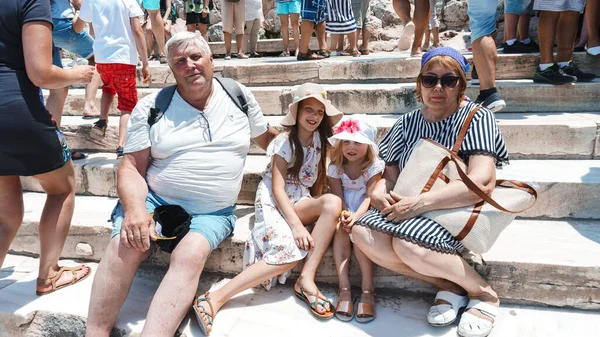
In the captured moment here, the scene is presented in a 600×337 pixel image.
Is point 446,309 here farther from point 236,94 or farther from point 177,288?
point 236,94

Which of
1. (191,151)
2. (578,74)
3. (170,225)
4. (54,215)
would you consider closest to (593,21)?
(578,74)

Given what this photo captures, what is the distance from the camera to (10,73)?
2227 millimetres

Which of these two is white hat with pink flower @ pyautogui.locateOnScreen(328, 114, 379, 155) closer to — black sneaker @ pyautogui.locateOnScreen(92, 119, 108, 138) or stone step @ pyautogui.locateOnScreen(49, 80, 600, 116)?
stone step @ pyautogui.locateOnScreen(49, 80, 600, 116)

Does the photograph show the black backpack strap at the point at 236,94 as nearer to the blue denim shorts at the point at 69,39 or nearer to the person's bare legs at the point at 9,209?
the person's bare legs at the point at 9,209

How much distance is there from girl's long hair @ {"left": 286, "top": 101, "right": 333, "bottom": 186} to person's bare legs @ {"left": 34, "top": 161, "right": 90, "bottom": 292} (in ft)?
4.26

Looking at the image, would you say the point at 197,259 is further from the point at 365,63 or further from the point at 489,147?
the point at 365,63

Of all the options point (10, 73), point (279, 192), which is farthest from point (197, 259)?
point (10, 73)

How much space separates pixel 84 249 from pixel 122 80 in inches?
60.2

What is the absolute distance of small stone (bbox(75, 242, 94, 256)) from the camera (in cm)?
303

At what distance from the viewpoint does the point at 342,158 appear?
8.71 ft

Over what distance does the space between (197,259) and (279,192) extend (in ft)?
2.02

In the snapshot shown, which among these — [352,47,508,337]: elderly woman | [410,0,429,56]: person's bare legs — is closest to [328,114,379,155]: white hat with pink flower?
[352,47,508,337]: elderly woman

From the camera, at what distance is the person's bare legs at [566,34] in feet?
12.3

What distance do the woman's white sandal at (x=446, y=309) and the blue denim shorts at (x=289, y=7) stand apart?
4.82m
